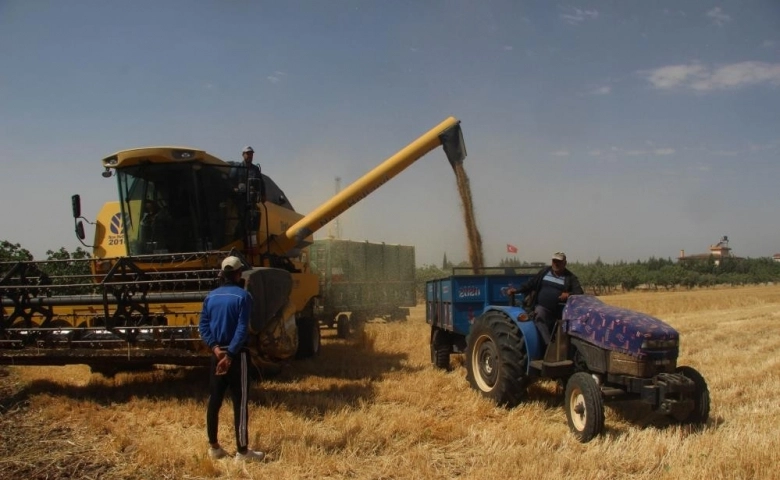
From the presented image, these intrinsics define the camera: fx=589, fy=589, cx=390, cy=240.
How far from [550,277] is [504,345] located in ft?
2.85

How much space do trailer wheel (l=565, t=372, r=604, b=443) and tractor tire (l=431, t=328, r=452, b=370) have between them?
11.9 ft

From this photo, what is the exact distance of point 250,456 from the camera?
4.55 m

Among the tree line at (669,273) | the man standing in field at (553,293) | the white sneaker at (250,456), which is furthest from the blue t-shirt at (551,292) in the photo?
the tree line at (669,273)

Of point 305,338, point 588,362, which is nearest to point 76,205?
point 305,338

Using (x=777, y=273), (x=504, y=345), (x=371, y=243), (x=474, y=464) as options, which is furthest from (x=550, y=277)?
(x=777, y=273)

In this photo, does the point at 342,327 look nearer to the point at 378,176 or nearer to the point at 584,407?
the point at 378,176

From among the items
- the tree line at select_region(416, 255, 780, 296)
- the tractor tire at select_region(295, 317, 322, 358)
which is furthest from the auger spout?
the tree line at select_region(416, 255, 780, 296)

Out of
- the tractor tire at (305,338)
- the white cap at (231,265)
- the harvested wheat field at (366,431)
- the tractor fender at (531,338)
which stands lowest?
the harvested wheat field at (366,431)

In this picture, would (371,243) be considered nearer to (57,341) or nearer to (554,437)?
(57,341)

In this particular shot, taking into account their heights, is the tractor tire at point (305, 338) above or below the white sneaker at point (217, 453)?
above

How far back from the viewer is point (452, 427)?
5.39 metres

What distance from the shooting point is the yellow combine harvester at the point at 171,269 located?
638 cm

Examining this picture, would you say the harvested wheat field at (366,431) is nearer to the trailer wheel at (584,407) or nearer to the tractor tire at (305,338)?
the trailer wheel at (584,407)

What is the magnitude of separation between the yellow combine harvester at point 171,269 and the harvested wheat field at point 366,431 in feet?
1.92
